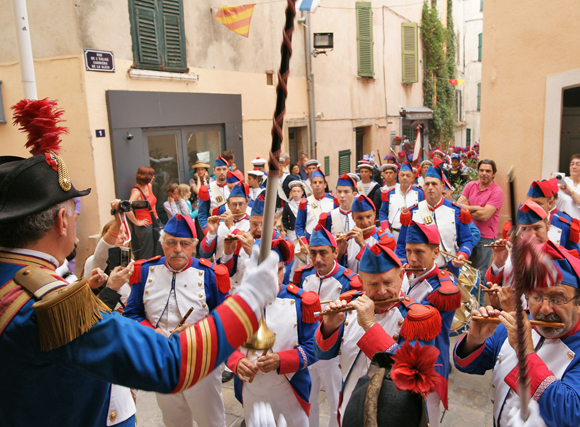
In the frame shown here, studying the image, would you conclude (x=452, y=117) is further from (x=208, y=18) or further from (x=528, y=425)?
(x=528, y=425)

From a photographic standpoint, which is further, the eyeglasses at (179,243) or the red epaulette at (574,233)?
the red epaulette at (574,233)

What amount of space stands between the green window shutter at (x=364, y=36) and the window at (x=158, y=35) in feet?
28.8

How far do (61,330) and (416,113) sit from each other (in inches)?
806

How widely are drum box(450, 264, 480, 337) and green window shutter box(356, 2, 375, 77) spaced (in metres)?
13.4

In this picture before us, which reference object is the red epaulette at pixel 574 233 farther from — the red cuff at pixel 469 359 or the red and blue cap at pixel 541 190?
the red cuff at pixel 469 359

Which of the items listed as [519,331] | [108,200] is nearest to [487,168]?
[519,331]

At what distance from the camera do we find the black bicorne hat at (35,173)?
1696mm

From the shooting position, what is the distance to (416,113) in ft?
66.6

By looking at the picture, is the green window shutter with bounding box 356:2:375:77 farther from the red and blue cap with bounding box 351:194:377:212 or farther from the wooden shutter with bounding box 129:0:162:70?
the red and blue cap with bounding box 351:194:377:212

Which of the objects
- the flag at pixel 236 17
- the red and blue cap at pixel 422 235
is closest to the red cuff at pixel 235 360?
the red and blue cap at pixel 422 235

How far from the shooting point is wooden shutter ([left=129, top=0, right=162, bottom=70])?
339 inches

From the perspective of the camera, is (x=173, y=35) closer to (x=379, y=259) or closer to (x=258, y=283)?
(x=379, y=259)

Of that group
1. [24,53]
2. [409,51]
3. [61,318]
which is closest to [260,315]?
[61,318]

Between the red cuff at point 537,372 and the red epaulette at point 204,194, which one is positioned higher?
the red epaulette at point 204,194
